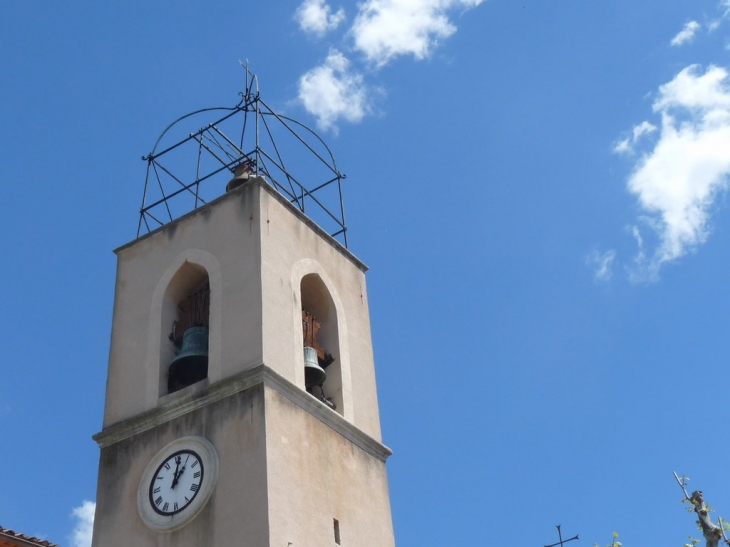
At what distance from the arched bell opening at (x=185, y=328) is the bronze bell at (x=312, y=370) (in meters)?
1.29

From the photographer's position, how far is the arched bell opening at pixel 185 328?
690 inches

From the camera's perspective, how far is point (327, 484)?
1642cm

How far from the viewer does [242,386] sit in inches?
643

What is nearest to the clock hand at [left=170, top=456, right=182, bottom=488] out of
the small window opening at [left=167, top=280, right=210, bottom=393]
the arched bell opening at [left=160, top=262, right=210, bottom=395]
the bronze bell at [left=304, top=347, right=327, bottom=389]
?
the arched bell opening at [left=160, top=262, right=210, bottom=395]

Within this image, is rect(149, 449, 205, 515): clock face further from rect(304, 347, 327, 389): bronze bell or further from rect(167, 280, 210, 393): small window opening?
rect(304, 347, 327, 389): bronze bell

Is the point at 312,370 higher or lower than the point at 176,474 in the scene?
higher

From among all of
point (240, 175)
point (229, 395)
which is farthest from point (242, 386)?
point (240, 175)

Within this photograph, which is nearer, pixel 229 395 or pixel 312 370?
pixel 229 395

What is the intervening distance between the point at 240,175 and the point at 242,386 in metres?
4.14

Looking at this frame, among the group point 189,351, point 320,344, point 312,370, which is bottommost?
point 312,370

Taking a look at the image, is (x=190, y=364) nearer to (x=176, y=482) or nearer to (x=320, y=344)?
(x=176, y=482)

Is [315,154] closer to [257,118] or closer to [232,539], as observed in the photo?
[257,118]

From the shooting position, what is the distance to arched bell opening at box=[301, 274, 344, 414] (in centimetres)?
1766

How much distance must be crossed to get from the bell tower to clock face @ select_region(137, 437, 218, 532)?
0.06 feet
